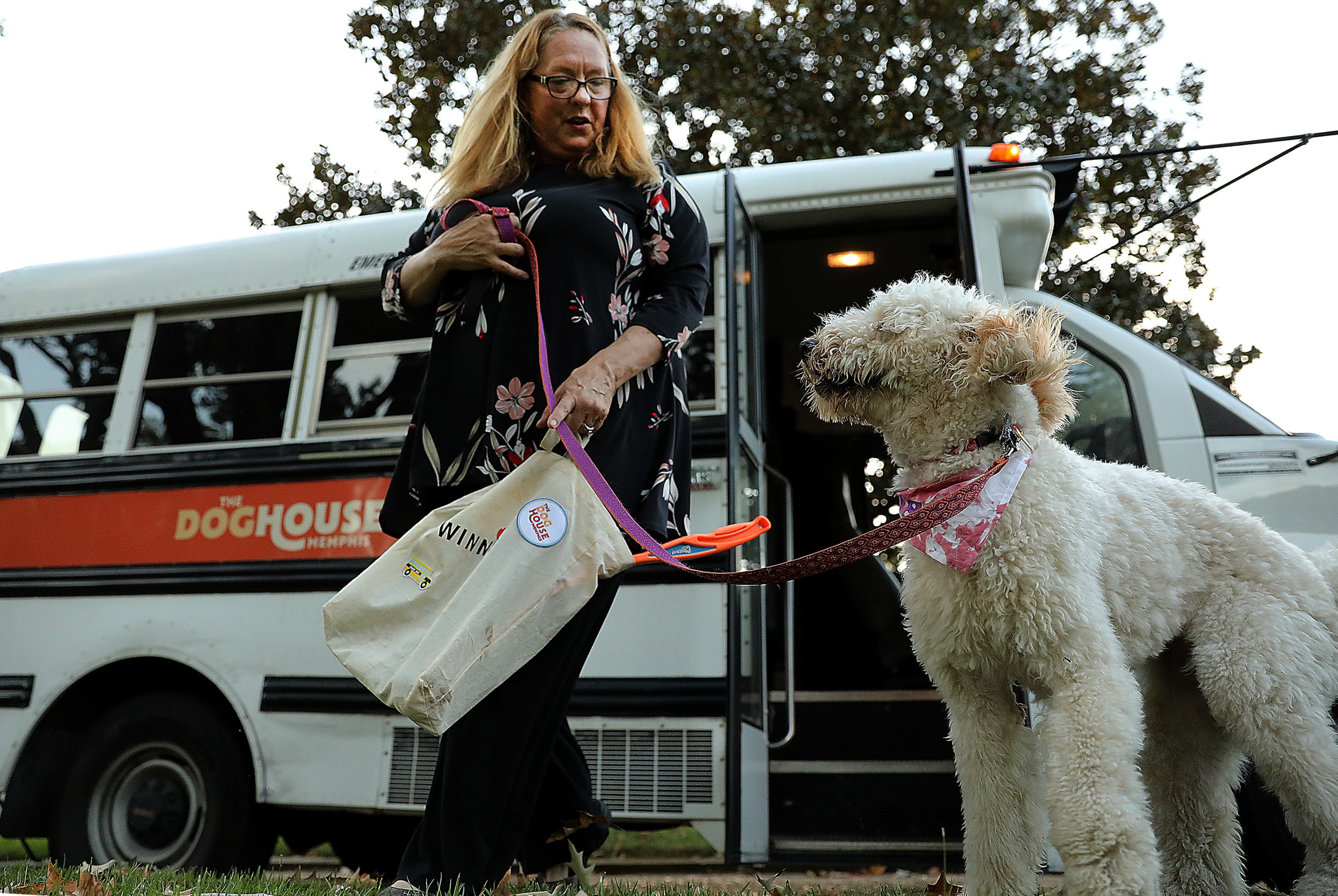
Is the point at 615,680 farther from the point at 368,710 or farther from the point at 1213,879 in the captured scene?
the point at 1213,879

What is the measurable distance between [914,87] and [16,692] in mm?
9555

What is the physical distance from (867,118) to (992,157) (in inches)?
254

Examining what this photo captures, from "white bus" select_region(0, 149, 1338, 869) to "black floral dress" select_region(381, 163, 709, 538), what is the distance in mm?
1135

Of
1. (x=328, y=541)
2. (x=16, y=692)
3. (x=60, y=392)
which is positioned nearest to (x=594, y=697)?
(x=328, y=541)

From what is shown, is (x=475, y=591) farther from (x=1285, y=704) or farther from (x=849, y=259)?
(x=849, y=259)

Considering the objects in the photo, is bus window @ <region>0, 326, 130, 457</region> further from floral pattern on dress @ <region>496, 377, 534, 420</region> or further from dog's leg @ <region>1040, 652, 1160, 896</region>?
dog's leg @ <region>1040, 652, 1160, 896</region>

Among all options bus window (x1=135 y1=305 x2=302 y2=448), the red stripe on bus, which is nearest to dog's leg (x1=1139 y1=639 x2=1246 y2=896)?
the red stripe on bus

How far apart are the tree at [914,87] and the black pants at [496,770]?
8.25 meters

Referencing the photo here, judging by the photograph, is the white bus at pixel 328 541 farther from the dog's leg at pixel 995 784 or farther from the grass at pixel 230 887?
the dog's leg at pixel 995 784

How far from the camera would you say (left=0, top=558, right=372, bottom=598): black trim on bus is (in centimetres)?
383

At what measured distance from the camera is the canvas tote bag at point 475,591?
1823 millimetres

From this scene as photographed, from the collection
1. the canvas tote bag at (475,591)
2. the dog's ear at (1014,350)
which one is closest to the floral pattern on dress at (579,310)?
the canvas tote bag at (475,591)

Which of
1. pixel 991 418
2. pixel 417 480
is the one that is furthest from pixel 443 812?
pixel 991 418

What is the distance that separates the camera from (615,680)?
353 cm
